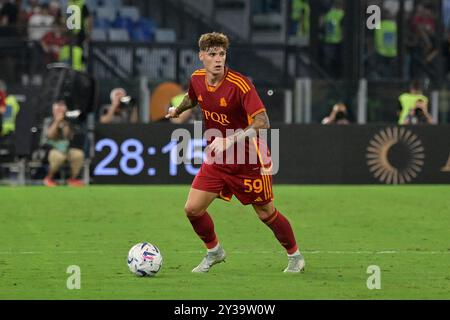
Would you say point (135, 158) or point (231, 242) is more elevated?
point (135, 158)

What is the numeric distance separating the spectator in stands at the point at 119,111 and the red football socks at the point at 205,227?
40.0ft

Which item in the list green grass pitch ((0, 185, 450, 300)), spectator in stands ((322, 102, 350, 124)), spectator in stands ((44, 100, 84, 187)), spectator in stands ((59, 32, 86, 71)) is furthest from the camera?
spectator in stands ((59, 32, 86, 71))

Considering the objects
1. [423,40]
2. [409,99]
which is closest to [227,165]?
[409,99]

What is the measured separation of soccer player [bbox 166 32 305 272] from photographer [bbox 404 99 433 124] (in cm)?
1369

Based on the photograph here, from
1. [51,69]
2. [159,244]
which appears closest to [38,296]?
[159,244]

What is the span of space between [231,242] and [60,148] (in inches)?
350

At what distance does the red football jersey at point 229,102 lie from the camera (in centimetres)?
1212

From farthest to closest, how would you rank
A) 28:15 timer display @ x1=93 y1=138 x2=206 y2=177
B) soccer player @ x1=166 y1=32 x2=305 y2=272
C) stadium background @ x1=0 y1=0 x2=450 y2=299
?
28:15 timer display @ x1=93 y1=138 x2=206 y2=177
stadium background @ x1=0 y1=0 x2=450 y2=299
soccer player @ x1=166 y1=32 x2=305 y2=272

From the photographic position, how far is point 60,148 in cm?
2377

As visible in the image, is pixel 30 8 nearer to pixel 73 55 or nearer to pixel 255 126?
pixel 73 55

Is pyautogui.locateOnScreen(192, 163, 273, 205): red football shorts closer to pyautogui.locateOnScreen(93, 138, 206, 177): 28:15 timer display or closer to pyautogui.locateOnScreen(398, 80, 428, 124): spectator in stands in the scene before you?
pyautogui.locateOnScreen(93, 138, 206, 177): 28:15 timer display

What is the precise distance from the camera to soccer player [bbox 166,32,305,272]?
12102 millimetres

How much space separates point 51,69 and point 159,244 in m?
10.7

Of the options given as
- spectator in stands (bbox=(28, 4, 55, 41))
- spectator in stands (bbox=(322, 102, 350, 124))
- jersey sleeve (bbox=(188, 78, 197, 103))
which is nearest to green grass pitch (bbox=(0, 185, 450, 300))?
jersey sleeve (bbox=(188, 78, 197, 103))
